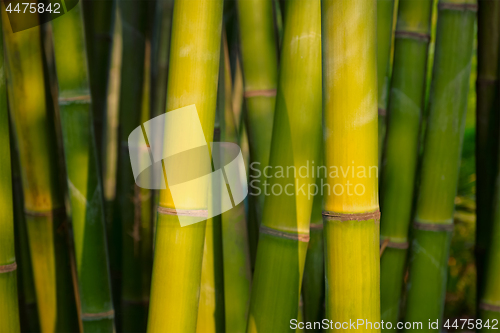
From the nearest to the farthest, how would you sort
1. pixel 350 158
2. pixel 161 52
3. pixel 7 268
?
pixel 350 158, pixel 7 268, pixel 161 52

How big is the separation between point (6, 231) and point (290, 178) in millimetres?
300

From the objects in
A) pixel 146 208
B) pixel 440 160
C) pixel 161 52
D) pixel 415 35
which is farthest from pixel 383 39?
pixel 146 208

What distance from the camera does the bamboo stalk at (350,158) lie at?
289 mm

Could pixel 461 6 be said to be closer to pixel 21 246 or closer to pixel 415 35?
pixel 415 35

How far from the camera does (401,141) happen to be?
0.49 metres

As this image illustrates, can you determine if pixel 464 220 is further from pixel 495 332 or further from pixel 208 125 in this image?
pixel 208 125

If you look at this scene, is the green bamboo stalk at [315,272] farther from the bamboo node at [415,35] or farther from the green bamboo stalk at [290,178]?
the bamboo node at [415,35]

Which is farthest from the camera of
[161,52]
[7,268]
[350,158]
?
[161,52]

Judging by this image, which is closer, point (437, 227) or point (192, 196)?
point (192, 196)

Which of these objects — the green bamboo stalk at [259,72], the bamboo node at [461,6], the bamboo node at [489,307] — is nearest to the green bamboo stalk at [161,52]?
the green bamboo stalk at [259,72]

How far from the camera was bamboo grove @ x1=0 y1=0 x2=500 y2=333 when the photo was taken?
32 cm

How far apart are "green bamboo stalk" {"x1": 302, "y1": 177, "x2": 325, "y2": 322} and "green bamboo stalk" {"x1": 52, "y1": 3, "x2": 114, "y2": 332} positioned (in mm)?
253

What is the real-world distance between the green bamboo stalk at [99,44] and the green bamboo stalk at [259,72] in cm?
23

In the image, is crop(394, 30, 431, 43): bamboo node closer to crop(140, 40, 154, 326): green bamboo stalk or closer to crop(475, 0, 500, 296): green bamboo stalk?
crop(475, 0, 500, 296): green bamboo stalk
